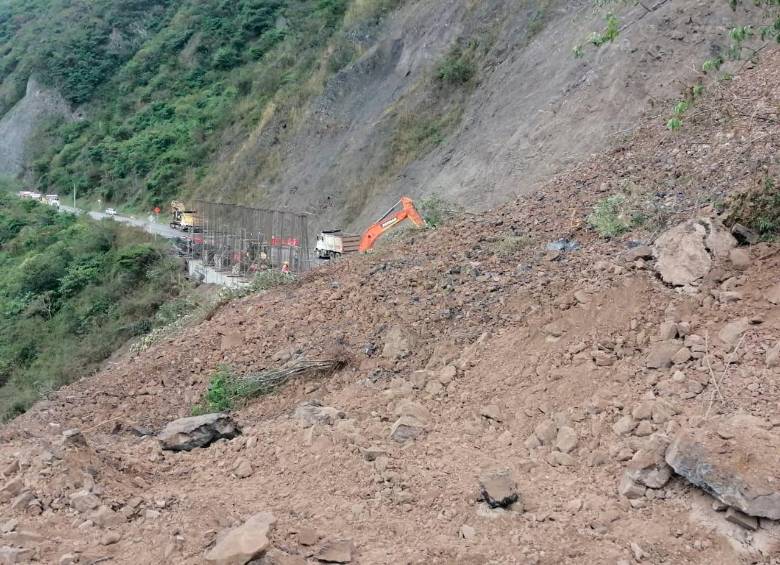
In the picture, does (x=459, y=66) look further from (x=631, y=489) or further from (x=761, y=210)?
(x=631, y=489)

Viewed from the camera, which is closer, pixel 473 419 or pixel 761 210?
pixel 473 419

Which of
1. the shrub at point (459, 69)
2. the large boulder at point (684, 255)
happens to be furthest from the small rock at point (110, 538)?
the shrub at point (459, 69)

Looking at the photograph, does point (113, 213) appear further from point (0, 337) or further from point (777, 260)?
point (777, 260)

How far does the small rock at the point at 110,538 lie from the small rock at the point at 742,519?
2970mm

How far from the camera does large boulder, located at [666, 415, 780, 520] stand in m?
3.18

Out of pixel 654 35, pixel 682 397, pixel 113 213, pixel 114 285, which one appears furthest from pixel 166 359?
pixel 113 213

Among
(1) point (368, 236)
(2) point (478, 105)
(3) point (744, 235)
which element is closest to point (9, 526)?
(3) point (744, 235)

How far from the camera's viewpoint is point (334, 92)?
80.5ft

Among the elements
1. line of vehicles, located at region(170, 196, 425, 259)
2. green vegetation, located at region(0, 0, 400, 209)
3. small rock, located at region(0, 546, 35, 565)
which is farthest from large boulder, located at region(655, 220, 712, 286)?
green vegetation, located at region(0, 0, 400, 209)

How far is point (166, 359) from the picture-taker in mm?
7117

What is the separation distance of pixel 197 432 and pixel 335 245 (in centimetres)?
1074

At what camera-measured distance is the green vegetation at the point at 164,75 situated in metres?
31.4

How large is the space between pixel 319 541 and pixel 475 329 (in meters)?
2.74

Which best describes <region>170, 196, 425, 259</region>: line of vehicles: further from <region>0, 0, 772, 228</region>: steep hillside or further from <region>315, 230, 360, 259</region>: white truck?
<region>0, 0, 772, 228</region>: steep hillside
